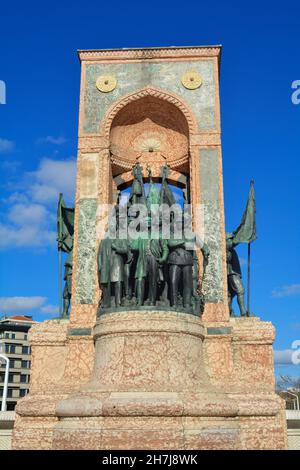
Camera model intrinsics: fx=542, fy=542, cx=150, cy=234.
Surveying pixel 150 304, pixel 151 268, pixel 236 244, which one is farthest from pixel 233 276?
pixel 150 304

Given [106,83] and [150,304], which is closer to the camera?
[150,304]

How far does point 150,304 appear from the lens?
1320 cm

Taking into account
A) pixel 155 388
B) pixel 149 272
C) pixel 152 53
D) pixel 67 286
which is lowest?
pixel 155 388

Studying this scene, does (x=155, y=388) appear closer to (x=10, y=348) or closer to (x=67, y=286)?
(x=67, y=286)

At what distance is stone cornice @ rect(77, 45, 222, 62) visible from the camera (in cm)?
1739

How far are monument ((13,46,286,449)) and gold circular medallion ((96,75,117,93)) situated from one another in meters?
0.04

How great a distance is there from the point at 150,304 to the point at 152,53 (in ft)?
28.4

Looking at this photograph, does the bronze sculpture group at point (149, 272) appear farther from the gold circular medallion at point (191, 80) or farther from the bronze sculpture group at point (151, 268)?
the gold circular medallion at point (191, 80)

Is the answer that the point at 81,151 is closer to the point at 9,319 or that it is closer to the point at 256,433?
the point at 256,433

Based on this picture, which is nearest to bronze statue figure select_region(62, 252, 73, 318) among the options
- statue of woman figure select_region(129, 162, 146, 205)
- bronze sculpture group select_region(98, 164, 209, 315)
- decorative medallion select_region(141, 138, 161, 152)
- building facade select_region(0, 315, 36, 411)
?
bronze sculpture group select_region(98, 164, 209, 315)

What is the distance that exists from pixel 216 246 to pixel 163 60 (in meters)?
6.39

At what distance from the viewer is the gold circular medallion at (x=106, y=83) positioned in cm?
1728

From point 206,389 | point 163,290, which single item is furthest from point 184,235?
point 206,389

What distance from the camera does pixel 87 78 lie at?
687 inches
